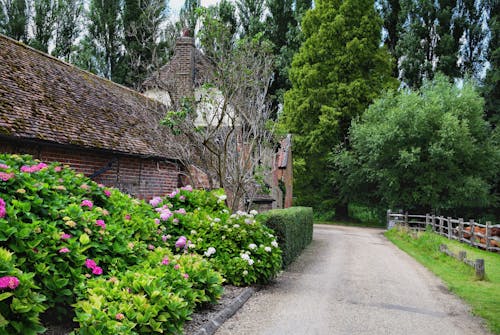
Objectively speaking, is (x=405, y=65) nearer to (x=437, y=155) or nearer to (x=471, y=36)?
(x=471, y=36)

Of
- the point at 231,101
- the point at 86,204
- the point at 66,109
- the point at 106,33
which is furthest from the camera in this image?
the point at 106,33

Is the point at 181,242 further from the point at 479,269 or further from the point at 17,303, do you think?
the point at 479,269

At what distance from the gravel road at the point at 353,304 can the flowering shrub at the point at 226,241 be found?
1.76 feet

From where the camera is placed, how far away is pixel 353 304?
7.77m

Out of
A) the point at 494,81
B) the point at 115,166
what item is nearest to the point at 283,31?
the point at 494,81

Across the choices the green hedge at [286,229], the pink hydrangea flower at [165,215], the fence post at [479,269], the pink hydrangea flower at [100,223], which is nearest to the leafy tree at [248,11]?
the green hedge at [286,229]

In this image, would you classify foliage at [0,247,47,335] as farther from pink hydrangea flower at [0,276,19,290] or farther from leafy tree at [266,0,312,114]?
leafy tree at [266,0,312,114]

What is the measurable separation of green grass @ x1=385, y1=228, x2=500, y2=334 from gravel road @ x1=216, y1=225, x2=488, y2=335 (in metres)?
0.25

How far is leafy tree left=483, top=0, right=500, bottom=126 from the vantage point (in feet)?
99.3

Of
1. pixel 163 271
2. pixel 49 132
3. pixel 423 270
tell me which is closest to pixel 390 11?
pixel 423 270

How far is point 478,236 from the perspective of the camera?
59.1ft

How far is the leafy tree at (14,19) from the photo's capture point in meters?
31.1

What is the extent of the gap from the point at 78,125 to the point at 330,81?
23.4 metres

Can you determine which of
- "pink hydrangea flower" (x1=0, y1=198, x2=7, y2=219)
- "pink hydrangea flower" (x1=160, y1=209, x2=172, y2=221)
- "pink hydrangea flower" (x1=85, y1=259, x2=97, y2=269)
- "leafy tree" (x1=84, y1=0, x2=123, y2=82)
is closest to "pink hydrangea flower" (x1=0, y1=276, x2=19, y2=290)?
"pink hydrangea flower" (x1=0, y1=198, x2=7, y2=219)
